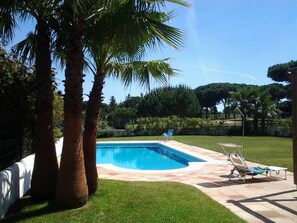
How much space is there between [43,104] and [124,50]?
2.06m

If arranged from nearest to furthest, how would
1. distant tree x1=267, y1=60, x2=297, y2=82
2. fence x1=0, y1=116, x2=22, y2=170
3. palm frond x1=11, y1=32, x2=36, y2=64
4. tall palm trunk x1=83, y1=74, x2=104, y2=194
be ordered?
fence x1=0, y1=116, x2=22, y2=170
tall palm trunk x1=83, y1=74, x2=104, y2=194
palm frond x1=11, y1=32, x2=36, y2=64
distant tree x1=267, y1=60, x2=297, y2=82

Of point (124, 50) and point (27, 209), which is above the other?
point (124, 50)

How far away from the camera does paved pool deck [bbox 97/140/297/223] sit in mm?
6479

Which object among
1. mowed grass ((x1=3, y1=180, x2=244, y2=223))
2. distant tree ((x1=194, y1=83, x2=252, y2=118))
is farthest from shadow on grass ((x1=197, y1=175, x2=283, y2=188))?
distant tree ((x1=194, y1=83, x2=252, y2=118))

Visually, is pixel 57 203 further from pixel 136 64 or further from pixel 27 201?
pixel 136 64

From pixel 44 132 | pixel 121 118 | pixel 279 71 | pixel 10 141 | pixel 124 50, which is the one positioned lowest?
pixel 10 141

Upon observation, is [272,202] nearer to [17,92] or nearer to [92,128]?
[92,128]

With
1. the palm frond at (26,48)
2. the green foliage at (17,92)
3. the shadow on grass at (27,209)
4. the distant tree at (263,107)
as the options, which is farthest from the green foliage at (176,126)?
the shadow on grass at (27,209)

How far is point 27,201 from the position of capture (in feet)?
23.2

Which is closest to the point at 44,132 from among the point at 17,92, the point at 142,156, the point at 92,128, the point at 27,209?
the point at 92,128

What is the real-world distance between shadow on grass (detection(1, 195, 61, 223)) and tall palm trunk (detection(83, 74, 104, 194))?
40.4 inches

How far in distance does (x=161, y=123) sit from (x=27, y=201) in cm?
2661

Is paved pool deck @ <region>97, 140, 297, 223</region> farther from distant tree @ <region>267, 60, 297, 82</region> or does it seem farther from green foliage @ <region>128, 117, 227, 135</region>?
distant tree @ <region>267, 60, 297, 82</region>

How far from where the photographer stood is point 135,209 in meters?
6.50
